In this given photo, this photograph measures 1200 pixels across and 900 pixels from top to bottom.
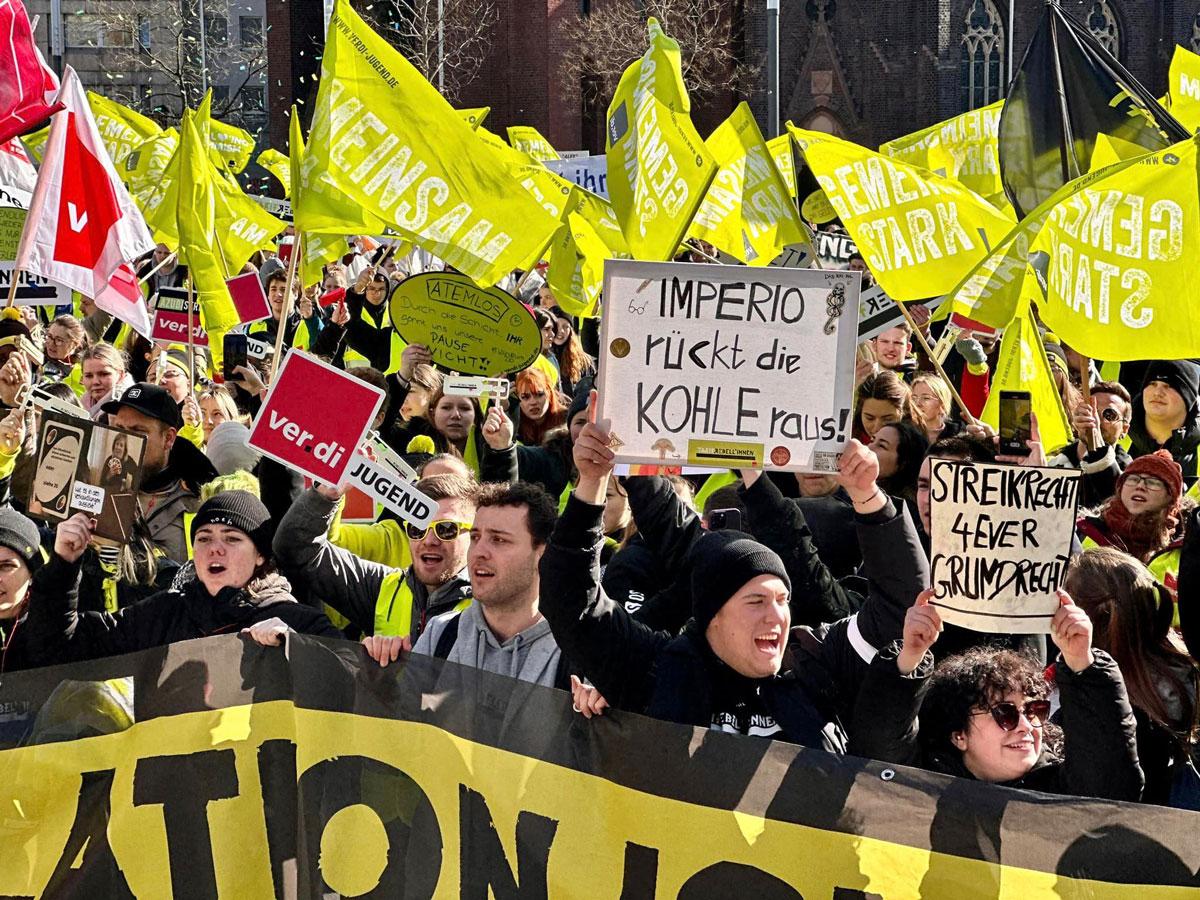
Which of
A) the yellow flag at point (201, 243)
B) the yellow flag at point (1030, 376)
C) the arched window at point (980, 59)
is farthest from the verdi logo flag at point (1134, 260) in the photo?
the arched window at point (980, 59)

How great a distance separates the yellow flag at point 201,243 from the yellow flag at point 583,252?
173 cm

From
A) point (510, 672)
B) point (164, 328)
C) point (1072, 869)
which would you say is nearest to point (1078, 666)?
point (1072, 869)

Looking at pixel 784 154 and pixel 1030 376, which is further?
pixel 784 154

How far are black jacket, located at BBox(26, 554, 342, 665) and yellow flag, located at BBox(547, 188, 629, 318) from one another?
4.06m

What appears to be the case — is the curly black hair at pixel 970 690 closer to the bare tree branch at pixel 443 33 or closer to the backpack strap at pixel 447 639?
the backpack strap at pixel 447 639

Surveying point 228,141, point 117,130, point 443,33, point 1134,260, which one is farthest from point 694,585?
point 443,33

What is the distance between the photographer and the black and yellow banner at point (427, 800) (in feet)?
11.0

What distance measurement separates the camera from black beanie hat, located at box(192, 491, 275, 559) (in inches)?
190

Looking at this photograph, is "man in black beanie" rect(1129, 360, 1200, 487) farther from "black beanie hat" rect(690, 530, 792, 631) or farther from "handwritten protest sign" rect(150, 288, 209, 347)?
"handwritten protest sign" rect(150, 288, 209, 347)

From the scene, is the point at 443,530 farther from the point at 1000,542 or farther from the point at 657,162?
the point at 657,162

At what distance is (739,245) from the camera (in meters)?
8.03

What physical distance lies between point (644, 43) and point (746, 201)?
26753 millimetres

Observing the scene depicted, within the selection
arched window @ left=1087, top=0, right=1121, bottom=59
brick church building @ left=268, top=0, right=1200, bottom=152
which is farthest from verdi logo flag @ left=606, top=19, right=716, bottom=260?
arched window @ left=1087, top=0, right=1121, bottom=59

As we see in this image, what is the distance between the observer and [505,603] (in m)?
4.30
